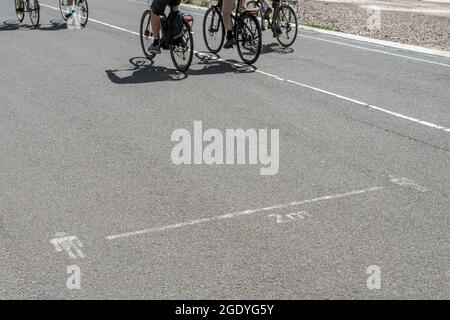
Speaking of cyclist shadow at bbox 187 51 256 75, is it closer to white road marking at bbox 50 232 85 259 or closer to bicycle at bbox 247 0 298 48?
bicycle at bbox 247 0 298 48

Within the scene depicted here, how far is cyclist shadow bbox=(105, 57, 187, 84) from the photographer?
9961 mm

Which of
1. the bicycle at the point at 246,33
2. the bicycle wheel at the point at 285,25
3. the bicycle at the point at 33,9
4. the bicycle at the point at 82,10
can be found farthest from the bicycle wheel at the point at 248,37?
the bicycle at the point at 33,9

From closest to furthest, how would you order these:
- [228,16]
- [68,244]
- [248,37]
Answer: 1. [68,244]
2. [248,37]
3. [228,16]

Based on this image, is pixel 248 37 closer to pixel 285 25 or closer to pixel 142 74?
pixel 142 74

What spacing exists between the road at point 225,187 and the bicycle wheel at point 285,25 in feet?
7.11

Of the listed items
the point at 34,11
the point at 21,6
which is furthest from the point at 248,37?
the point at 21,6

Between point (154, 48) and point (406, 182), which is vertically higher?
point (154, 48)

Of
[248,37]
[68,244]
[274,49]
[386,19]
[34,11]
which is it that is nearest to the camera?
[68,244]

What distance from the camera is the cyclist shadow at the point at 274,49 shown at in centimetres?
1243

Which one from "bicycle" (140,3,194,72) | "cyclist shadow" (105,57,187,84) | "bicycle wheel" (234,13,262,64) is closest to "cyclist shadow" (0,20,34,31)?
"cyclist shadow" (105,57,187,84)

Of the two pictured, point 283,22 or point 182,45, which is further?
point 283,22

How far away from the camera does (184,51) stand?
10.1m

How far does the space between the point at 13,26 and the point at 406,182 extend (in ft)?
43.9
